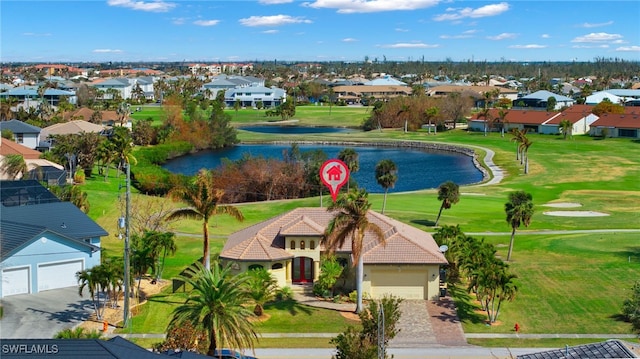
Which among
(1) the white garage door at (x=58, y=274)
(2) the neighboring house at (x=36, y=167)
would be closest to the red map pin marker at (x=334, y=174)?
(1) the white garage door at (x=58, y=274)

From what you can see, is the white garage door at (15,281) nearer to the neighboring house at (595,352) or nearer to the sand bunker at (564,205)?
the neighboring house at (595,352)

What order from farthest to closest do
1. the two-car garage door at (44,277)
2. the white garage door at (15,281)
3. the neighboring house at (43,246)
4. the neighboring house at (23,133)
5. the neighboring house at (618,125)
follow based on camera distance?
the neighboring house at (618,125) → the neighboring house at (23,133) → the neighboring house at (43,246) → the two-car garage door at (44,277) → the white garage door at (15,281)

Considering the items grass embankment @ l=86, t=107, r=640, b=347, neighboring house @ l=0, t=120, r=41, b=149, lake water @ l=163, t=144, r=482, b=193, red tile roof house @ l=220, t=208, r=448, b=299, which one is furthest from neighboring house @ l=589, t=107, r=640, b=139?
red tile roof house @ l=220, t=208, r=448, b=299

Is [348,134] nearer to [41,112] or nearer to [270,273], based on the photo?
[41,112]

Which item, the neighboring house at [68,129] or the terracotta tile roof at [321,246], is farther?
→ the neighboring house at [68,129]

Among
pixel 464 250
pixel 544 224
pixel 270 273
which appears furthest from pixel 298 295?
pixel 544 224

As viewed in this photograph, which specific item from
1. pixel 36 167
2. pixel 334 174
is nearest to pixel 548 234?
pixel 334 174

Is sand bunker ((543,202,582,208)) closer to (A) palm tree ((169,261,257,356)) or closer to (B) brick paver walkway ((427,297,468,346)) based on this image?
(B) brick paver walkway ((427,297,468,346))
